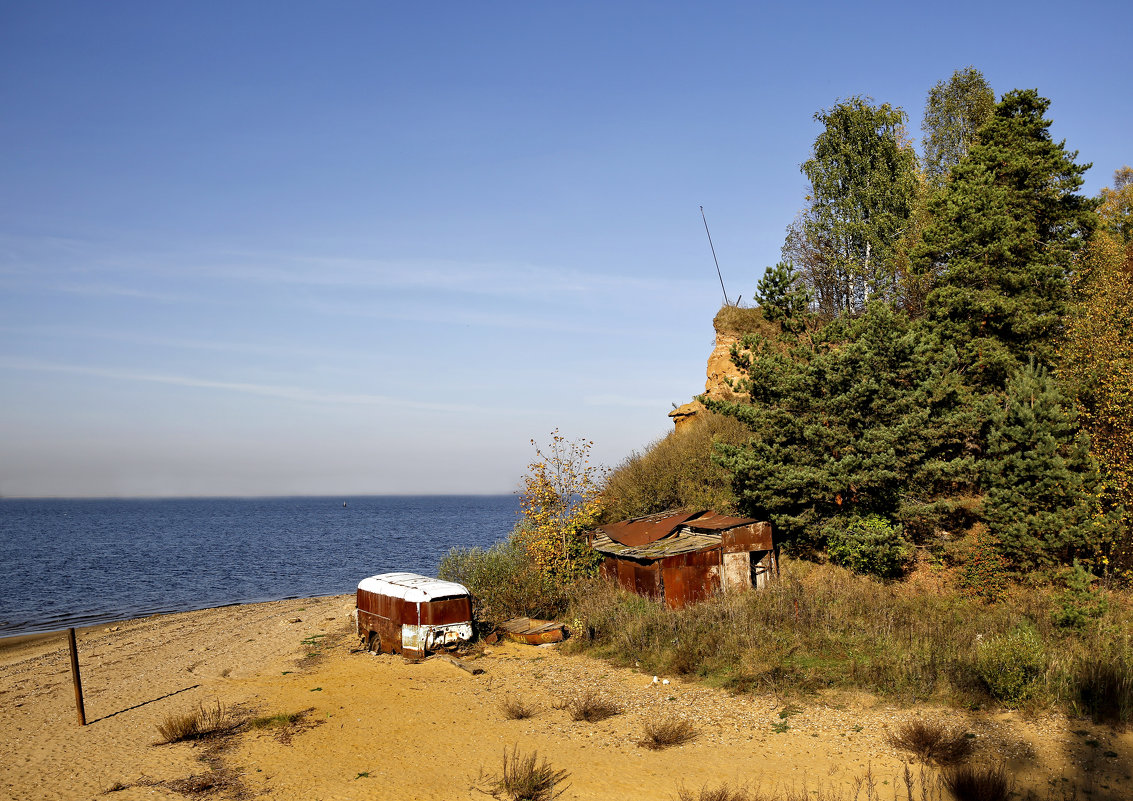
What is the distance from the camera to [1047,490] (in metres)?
18.7

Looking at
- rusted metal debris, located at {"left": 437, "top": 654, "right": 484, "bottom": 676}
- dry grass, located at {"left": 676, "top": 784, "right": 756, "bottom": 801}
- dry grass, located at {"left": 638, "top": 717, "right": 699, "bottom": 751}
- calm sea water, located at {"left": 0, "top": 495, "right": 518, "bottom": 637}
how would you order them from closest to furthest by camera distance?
1. dry grass, located at {"left": 676, "top": 784, "right": 756, "bottom": 801}
2. dry grass, located at {"left": 638, "top": 717, "right": 699, "bottom": 751}
3. rusted metal debris, located at {"left": 437, "top": 654, "right": 484, "bottom": 676}
4. calm sea water, located at {"left": 0, "top": 495, "right": 518, "bottom": 637}

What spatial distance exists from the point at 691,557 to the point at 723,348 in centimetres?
2207

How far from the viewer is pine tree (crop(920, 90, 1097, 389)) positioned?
78.8ft

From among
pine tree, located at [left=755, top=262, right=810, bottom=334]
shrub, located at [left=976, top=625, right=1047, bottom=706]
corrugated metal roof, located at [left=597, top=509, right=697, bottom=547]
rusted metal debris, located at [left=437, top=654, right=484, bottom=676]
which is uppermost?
pine tree, located at [left=755, top=262, right=810, bottom=334]

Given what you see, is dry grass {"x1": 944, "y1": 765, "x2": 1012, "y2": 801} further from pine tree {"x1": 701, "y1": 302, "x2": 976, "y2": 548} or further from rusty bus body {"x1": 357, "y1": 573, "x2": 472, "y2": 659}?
rusty bus body {"x1": 357, "y1": 573, "x2": 472, "y2": 659}

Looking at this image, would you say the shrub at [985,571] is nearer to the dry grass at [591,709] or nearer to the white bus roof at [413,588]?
the dry grass at [591,709]

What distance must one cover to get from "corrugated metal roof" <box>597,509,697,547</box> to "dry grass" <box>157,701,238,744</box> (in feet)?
40.0

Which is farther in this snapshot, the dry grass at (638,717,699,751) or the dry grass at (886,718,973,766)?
the dry grass at (638,717,699,751)

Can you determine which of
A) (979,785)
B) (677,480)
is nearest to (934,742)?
(979,785)

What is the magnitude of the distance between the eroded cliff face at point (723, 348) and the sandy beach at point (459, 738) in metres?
22.3

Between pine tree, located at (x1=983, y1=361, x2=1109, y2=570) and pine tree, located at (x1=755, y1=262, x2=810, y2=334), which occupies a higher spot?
pine tree, located at (x1=755, y1=262, x2=810, y2=334)

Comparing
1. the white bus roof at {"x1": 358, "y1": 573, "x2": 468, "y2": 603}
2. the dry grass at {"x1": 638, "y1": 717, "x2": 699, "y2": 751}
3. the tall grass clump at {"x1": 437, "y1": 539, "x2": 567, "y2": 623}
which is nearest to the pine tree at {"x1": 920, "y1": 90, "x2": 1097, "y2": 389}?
the tall grass clump at {"x1": 437, "y1": 539, "x2": 567, "y2": 623}

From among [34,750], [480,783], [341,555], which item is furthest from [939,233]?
[341,555]

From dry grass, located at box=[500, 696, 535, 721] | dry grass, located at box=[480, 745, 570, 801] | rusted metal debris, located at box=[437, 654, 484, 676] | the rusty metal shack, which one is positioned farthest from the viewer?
the rusty metal shack
